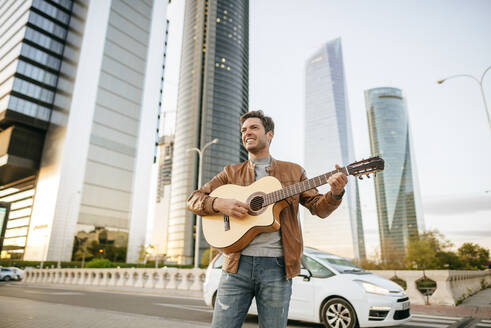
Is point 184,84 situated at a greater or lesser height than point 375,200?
greater

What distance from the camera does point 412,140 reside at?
13100cm

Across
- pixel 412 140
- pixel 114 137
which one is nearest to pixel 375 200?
pixel 412 140

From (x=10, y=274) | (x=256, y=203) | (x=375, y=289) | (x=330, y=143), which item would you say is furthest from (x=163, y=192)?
(x=256, y=203)

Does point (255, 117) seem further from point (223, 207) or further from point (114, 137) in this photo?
point (114, 137)

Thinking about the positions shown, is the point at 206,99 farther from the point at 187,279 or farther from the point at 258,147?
the point at 258,147

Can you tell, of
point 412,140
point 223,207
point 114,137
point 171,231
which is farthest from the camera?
point 412,140

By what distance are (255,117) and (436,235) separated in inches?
1967

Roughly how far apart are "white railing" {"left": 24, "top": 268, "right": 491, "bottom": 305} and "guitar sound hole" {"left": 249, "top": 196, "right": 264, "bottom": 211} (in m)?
9.40

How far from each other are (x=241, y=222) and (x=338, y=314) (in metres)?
4.47

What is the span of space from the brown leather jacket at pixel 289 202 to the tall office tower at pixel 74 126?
53.0m

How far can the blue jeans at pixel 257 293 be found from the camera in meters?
1.87

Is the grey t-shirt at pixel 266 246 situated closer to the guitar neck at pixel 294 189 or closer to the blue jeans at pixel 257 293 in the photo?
the blue jeans at pixel 257 293

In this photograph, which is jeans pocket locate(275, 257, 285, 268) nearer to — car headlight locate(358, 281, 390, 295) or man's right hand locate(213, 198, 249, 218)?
man's right hand locate(213, 198, 249, 218)

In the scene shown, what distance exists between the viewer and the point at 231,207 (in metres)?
2.13
